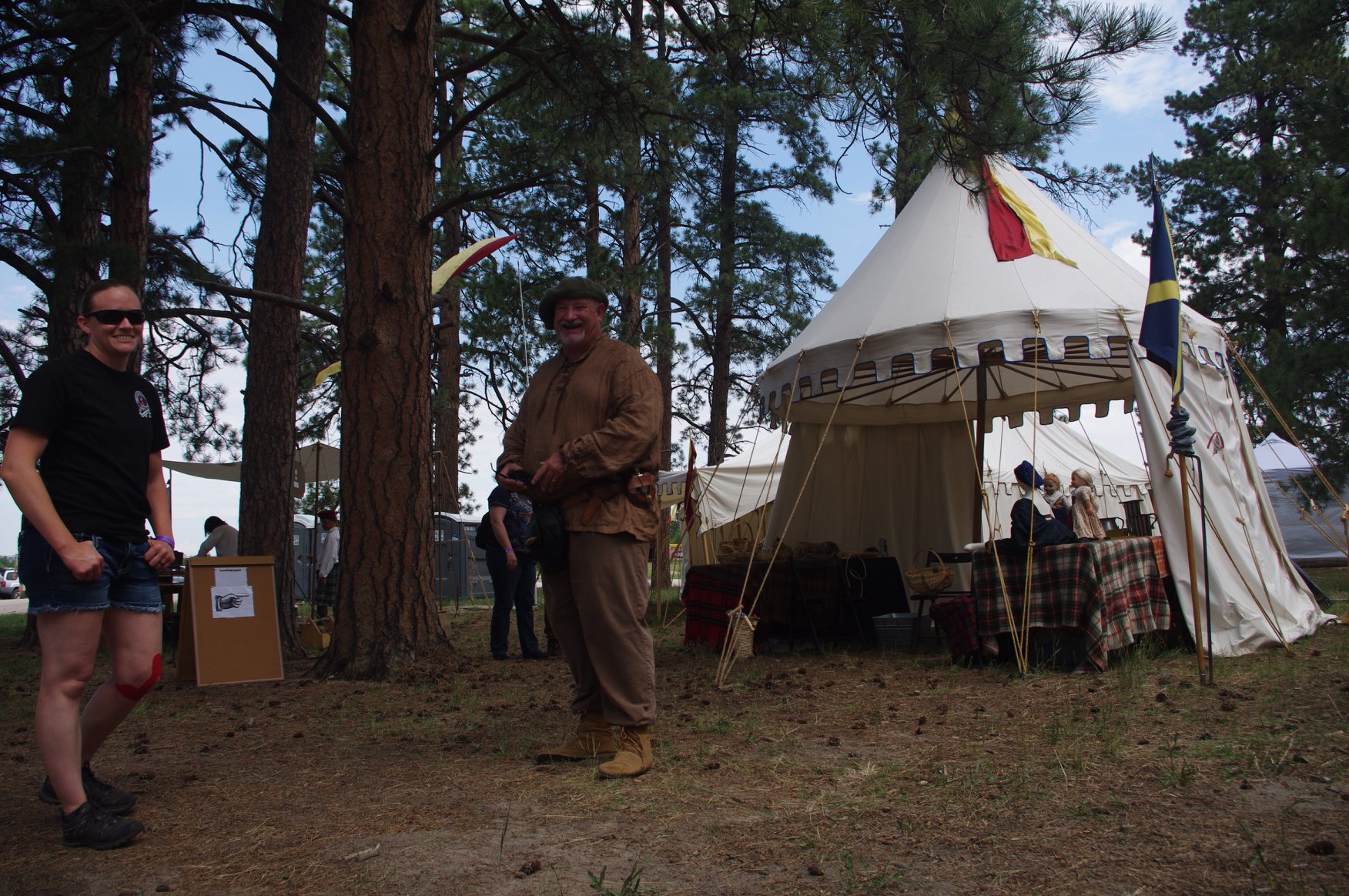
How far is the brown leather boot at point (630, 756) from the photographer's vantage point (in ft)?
12.1

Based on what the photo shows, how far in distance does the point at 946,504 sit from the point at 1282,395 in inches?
414

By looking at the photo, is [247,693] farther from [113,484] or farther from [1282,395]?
[1282,395]

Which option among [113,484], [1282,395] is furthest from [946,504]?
[1282,395]

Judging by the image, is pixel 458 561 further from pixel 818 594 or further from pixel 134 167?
pixel 818 594

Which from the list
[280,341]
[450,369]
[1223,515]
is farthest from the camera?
[450,369]

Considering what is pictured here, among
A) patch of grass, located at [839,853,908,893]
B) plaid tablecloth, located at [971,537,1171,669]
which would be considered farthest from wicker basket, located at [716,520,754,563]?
patch of grass, located at [839,853,908,893]

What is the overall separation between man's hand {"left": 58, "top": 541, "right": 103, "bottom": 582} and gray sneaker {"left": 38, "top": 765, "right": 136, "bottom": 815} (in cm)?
77

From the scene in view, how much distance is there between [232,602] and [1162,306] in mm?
5674

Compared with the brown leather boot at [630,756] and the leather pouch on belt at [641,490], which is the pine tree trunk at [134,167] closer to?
the leather pouch on belt at [641,490]

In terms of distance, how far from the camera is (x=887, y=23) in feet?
17.4

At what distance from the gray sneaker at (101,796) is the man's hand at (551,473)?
63.1 inches

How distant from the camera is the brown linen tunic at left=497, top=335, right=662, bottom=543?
3.73m

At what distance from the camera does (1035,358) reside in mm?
6816

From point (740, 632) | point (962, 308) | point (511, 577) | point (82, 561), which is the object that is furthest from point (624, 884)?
point (511, 577)
